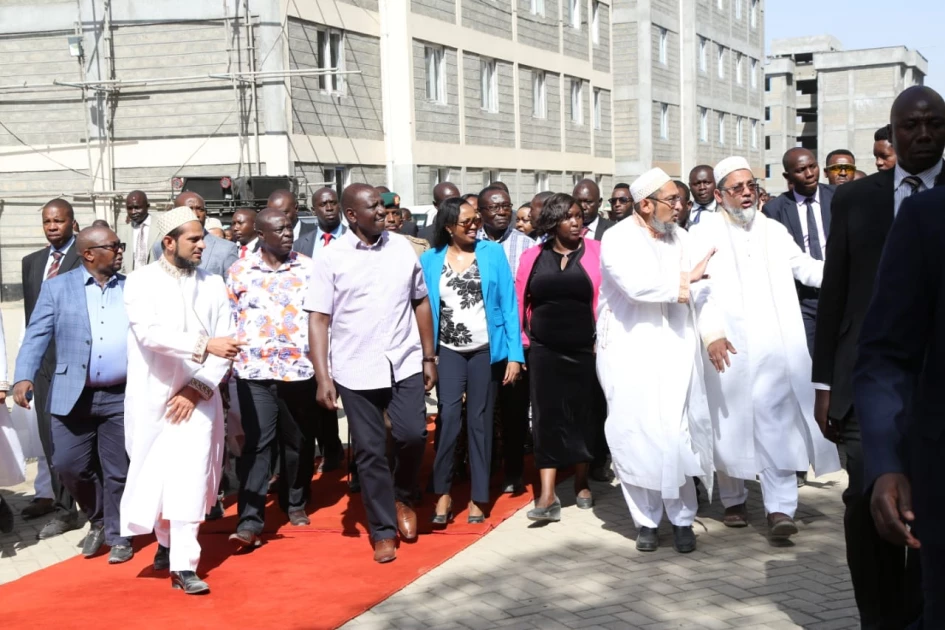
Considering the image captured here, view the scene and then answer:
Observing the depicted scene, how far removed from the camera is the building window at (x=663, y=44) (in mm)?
49219

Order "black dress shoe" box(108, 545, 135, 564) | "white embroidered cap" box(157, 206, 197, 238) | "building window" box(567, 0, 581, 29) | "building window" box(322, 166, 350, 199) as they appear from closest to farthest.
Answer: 1. "white embroidered cap" box(157, 206, 197, 238)
2. "black dress shoe" box(108, 545, 135, 564)
3. "building window" box(322, 166, 350, 199)
4. "building window" box(567, 0, 581, 29)

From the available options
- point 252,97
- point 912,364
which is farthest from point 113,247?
point 252,97

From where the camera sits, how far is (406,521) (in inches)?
310

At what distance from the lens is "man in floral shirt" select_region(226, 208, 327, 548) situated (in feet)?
26.1

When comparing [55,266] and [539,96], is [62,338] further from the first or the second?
[539,96]

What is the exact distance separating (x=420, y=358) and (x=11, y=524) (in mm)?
3257

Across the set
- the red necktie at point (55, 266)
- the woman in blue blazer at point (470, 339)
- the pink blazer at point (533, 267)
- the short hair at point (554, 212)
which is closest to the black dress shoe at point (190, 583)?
the woman in blue blazer at point (470, 339)

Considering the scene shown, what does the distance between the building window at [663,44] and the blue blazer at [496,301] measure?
42482 mm

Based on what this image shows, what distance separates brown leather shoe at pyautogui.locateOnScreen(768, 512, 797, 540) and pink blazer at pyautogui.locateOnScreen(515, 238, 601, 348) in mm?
1868

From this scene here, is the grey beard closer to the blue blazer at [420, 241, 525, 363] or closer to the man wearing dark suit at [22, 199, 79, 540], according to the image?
the blue blazer at [420, 241, 525, 363]

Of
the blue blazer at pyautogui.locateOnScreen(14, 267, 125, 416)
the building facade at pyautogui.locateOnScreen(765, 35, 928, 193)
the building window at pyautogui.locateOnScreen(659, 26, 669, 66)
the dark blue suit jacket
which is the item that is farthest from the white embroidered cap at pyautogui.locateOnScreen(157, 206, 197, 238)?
the building facade at pyautogui.locateOnScreen(765, 35, 928, 193)

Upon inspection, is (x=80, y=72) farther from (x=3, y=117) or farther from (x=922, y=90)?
(x=922, y=90)

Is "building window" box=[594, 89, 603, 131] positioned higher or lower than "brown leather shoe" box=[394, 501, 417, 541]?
higher

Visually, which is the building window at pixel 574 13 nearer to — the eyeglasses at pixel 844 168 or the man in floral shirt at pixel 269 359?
the eyeglasses at pixel 844 168
